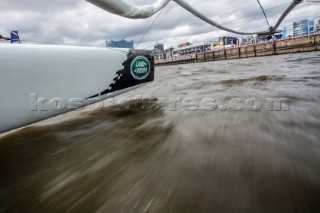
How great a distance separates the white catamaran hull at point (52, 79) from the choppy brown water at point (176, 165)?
0.34 m

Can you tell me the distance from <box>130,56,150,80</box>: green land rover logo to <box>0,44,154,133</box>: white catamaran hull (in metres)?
0.18

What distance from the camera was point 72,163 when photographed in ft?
4.73

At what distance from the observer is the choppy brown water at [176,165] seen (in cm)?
92

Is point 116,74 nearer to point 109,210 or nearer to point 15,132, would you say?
point 15,132

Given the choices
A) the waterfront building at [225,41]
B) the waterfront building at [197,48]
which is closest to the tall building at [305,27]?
the waterfront building at [225,41]

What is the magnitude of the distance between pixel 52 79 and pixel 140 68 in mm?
1522

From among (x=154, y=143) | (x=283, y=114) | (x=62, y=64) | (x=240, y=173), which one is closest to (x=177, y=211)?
(x=240, y=173)

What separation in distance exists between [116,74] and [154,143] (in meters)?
1.63

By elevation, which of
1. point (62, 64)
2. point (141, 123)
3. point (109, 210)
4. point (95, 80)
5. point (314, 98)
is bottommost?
point (109, 210)

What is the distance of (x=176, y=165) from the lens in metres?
1.24

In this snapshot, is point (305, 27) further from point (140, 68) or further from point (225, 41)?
point (140, 68)

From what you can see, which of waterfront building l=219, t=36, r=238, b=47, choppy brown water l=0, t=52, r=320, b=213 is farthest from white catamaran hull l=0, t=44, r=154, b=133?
waterfront building l=219, t=36, r=238, b=47

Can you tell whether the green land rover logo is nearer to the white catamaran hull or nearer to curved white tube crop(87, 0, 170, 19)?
the white catamaran hull

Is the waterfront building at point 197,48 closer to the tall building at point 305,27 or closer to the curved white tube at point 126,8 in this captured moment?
the tall building at point 305,27
